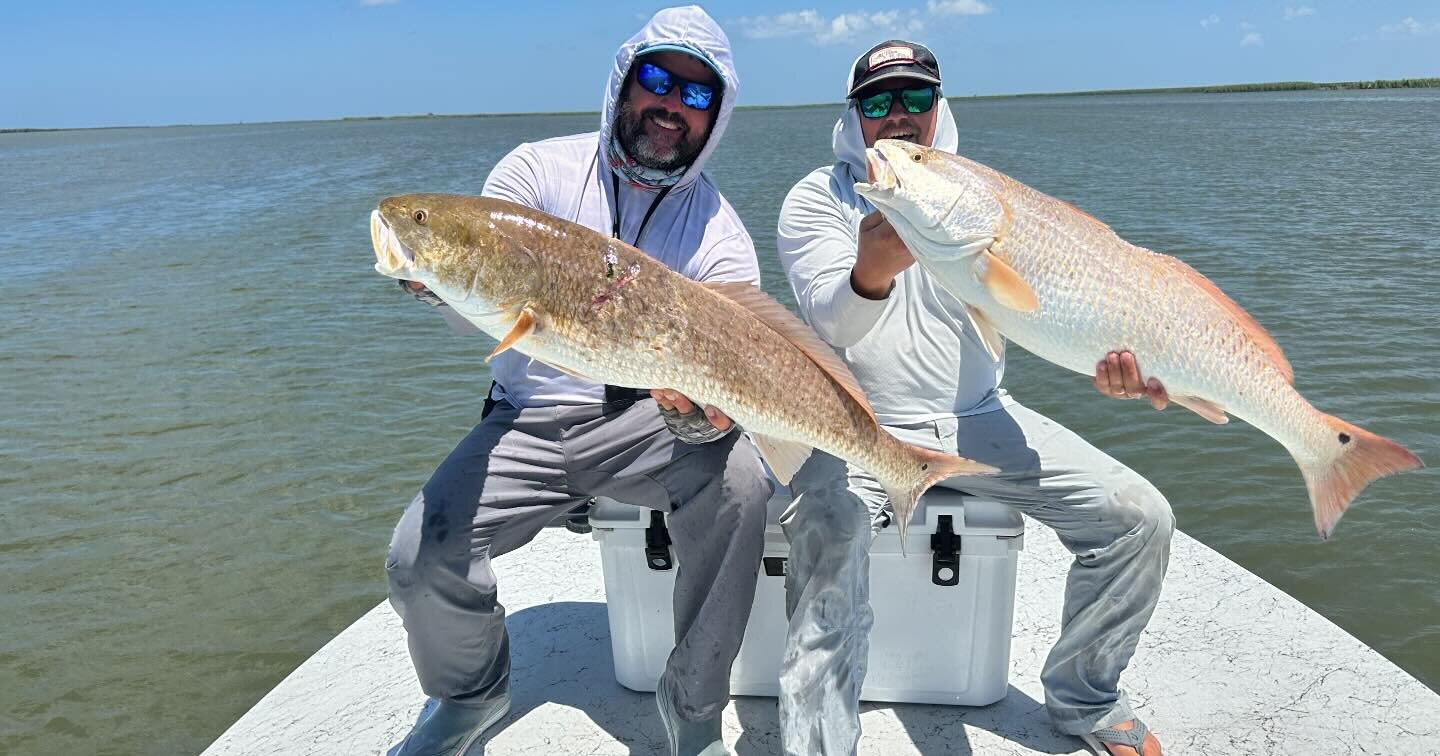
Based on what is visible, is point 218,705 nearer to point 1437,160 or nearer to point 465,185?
point 465,185

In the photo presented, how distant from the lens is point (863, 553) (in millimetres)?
3068

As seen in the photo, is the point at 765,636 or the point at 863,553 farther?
the point at 765,636

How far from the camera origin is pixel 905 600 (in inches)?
133

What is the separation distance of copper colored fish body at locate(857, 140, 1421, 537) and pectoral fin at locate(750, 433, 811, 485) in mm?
702

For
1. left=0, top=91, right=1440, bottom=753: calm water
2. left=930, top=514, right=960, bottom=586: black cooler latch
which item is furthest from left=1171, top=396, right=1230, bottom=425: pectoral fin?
left=0, top=91, right=1440, bottom=753: calm water

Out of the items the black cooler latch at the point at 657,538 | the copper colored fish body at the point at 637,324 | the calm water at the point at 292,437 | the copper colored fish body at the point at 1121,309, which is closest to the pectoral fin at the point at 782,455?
the copper colored fish body at the point at 637,324

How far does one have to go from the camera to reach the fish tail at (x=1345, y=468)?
287cm

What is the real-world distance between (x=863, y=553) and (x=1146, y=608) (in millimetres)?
968

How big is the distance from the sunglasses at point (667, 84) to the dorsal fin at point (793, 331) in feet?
3.47

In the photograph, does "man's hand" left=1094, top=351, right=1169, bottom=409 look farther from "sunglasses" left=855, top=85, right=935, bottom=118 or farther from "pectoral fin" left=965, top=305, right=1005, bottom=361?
"sunglasses" left=855, top=85, right=935, bottom=118

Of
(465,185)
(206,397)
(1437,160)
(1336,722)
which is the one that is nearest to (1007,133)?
(1437,160)

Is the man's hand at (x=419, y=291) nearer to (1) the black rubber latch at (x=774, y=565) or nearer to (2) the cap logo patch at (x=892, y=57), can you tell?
(1) the black rubber latch at (x=774, y=565)

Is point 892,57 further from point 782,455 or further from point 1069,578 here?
point 1069,578

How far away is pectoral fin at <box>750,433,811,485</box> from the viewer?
298 centimetres
